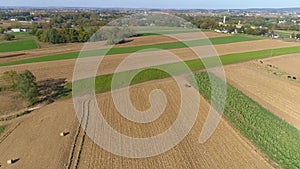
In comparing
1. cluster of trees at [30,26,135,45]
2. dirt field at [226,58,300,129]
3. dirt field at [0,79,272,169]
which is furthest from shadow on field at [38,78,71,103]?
cluster of trees at [30,26,135,45]

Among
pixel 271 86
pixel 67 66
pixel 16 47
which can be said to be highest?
pixel 16 47

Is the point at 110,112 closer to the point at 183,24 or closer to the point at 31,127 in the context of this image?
the point at 31,127

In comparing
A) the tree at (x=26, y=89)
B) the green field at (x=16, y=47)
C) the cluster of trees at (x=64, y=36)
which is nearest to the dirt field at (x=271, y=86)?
the tree at (x=26, y=89)

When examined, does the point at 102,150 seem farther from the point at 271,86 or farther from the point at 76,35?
the point at 76,35

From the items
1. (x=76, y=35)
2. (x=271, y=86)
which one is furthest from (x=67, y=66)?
(x=76, y=35)

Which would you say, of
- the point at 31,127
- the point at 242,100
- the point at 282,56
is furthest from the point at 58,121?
the point at 282,56

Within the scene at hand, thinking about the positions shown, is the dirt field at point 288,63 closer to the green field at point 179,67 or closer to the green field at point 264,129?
the green field at point 179,67

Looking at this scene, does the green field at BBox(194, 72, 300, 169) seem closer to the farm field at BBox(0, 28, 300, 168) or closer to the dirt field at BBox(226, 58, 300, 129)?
the farm field at BBox(0, 28, 300, 168)
